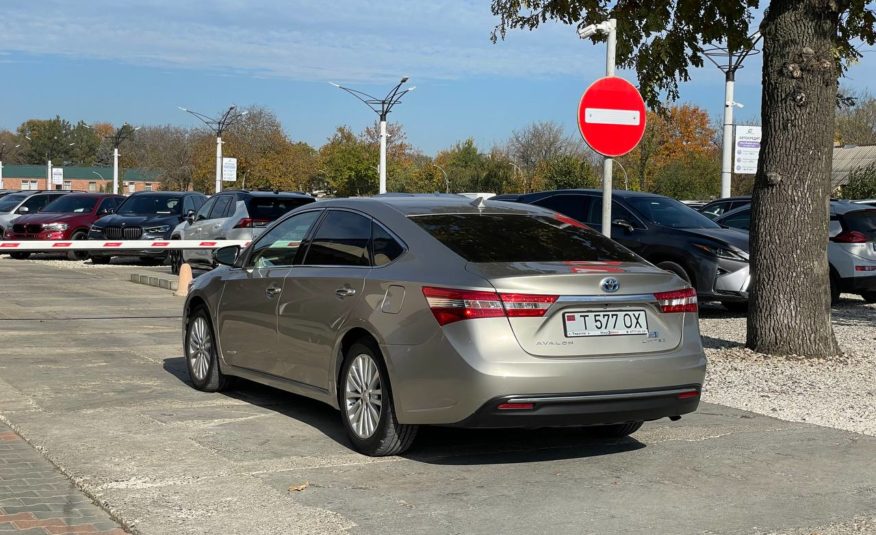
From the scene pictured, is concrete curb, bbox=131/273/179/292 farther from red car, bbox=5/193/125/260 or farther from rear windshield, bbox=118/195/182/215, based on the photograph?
red car, bbox=5/193/125/260

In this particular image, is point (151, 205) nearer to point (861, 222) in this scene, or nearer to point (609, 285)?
point (861, 222)

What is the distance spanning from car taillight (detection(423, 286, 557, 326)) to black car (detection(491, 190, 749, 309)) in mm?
8418

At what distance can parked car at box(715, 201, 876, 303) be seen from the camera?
16.4 m

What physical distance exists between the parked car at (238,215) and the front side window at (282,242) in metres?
11.7

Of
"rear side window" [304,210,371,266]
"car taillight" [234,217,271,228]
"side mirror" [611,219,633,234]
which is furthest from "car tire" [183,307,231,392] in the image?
"car taillight" [234,217,271,228]

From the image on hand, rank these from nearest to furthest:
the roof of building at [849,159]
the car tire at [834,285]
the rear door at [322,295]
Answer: the rear door at [322,295]
the car tire at [834,285]
the roof of building at [849,159]

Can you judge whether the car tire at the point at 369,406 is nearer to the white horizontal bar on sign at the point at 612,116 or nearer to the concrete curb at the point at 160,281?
the white horizontal bar on sign at the point at 612,116

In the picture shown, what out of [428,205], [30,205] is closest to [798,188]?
[428,205]

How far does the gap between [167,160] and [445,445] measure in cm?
10706

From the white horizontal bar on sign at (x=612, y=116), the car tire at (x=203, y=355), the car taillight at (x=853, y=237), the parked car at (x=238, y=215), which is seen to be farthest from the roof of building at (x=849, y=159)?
the car tire at (x=203, y=355)

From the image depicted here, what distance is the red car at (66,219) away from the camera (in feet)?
97.3

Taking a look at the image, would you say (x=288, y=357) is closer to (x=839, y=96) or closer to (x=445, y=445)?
(x=445, y=445)

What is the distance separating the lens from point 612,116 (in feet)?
33.6

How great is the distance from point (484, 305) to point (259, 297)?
247 cm
